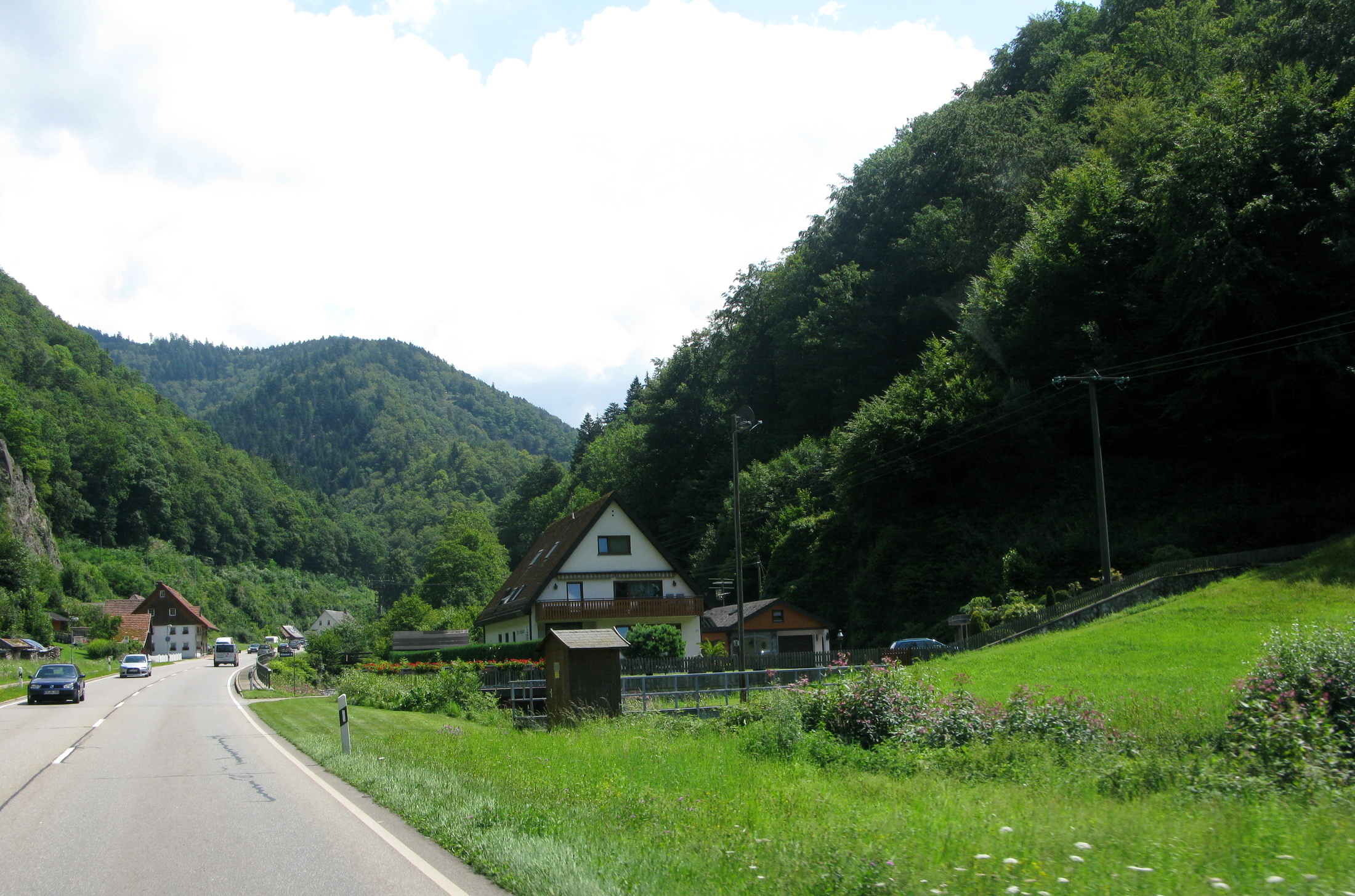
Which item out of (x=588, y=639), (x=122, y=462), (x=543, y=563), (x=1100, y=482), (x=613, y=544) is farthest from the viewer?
(x=122, y=462)

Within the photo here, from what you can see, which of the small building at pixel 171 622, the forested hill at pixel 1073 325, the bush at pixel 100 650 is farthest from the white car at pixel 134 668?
the small building at pixel 171 622

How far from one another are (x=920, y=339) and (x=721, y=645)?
79.1ft

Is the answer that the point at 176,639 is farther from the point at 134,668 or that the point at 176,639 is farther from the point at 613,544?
the point at 613,544

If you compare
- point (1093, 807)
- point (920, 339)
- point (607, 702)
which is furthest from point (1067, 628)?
point (920, 339)

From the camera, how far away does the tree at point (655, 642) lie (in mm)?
40812

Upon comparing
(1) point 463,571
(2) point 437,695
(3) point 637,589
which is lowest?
(2) point 437,695

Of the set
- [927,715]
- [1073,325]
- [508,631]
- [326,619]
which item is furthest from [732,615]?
[326,619]

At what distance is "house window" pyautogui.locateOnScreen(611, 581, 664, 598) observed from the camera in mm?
49844

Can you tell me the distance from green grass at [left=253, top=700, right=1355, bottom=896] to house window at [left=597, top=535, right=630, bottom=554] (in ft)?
117

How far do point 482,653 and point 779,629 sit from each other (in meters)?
17.3

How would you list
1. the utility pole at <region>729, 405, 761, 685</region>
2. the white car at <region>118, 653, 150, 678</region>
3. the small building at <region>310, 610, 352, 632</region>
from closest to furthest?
the utility pole at <region>729, 405, 761, 685</region> → the white car at <region>118, 653, 150, 678</region> → the small building at <region>310, 610, 352, 632</region>

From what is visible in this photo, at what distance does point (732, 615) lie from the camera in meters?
57.8

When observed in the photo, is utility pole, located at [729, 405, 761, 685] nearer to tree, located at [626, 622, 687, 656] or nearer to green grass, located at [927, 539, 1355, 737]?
green grass, located at [927, 539, 1355, 737]

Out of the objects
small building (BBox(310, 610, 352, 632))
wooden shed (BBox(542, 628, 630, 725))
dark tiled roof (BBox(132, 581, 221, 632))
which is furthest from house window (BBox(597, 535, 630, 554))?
small building (BBox(310, 610, 352, 632))
